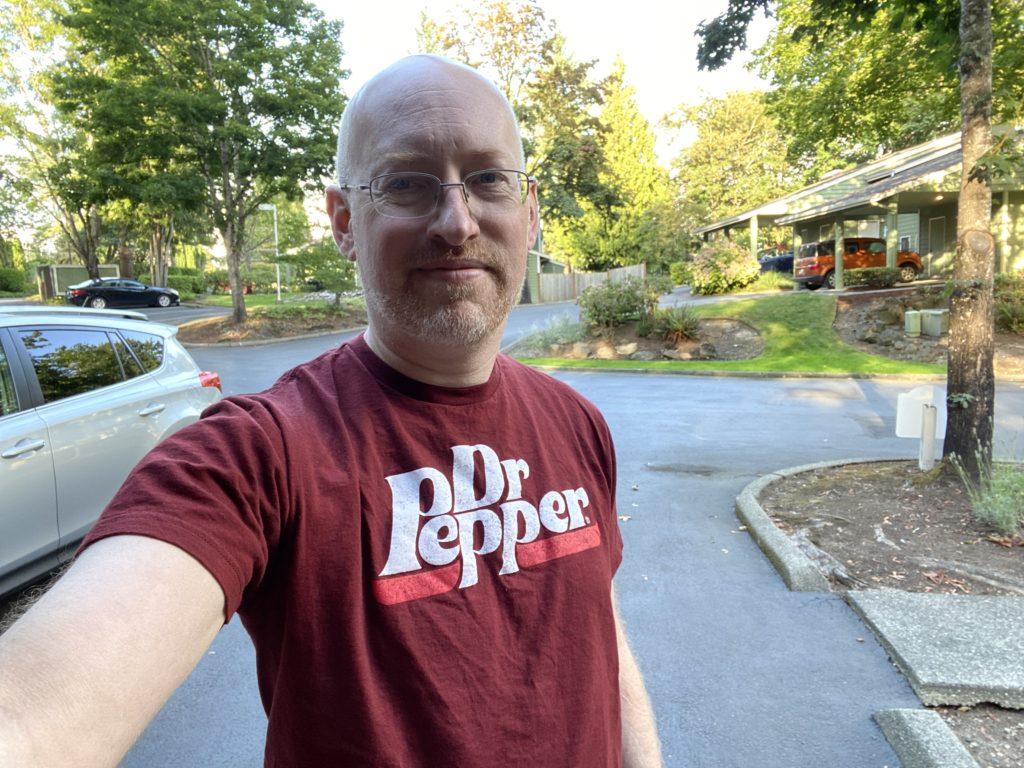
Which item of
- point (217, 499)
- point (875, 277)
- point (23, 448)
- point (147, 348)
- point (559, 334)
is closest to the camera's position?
point (217, 499)

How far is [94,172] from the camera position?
20781 millimetres

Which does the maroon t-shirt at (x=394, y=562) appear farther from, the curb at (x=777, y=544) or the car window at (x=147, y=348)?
the car window at (x=147, y=348)

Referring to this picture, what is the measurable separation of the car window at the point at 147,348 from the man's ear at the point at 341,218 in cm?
425

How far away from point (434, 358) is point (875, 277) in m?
25.9

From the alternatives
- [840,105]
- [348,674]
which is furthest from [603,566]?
[840,105]

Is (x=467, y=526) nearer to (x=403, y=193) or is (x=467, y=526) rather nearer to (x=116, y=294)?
(x=403, y=193)

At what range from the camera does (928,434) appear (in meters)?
6.25

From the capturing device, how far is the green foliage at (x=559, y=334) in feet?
62.0

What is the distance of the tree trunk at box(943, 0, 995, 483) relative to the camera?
574 cm

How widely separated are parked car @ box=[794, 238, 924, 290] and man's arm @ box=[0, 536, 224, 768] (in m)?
27.7

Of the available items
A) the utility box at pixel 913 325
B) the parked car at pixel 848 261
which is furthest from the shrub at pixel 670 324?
the parked car at pixel 848 261

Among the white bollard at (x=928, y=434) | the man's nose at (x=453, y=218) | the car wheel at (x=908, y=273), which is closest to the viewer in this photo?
the man's nose at (x=453, y=218)

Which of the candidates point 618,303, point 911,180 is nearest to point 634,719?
point 618,303

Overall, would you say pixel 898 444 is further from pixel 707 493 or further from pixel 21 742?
pixel 21 742
